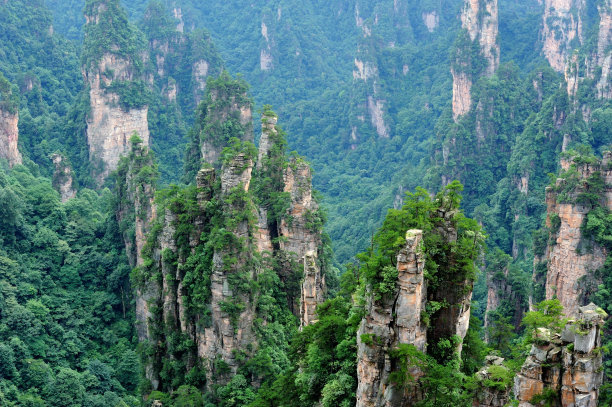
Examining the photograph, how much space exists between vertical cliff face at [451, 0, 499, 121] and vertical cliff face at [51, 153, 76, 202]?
4387 cm

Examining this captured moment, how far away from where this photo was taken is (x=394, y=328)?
25.0 metres

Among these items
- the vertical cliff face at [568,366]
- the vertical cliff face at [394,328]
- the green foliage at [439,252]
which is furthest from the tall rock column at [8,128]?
the vertical cliff face at [568,366]

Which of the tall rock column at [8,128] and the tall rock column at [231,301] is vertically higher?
the tall rock column at [8,128]

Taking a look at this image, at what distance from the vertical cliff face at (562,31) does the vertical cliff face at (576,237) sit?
60084 mm

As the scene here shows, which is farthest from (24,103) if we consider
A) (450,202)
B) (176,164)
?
(450,202)

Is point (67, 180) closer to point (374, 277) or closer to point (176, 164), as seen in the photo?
point (176, 164)

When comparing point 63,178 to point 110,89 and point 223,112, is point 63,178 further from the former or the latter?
point 223,112

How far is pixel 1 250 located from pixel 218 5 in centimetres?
11314

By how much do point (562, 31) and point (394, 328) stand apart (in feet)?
299

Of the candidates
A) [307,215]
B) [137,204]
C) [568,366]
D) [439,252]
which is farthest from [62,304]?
[568,366]

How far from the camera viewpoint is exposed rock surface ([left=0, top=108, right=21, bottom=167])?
241ft

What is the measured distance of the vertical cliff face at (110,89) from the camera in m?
87.4

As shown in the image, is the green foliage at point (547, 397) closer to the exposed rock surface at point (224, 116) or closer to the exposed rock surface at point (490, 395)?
the exposed rock surface at point (490, 395)

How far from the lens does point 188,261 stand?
42469mm
